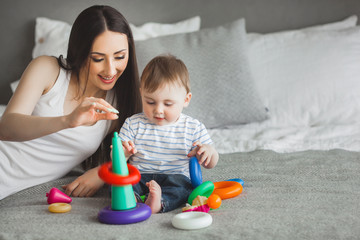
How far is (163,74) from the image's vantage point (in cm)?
142

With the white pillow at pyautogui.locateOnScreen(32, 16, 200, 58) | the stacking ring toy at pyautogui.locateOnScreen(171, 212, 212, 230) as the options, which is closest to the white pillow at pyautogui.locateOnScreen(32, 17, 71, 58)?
the white pillow at pyautogui.locateOnScreen(32, 16, 200, 58)

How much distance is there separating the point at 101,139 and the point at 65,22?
1.46 metres

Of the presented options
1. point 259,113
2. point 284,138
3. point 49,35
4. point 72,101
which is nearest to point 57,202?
point 72,101

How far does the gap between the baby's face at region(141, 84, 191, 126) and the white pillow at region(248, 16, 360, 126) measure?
42.1 inches

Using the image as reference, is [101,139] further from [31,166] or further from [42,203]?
[42,203]

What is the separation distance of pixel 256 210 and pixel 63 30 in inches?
80.7

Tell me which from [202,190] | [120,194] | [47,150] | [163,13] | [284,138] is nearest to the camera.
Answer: [120,194]

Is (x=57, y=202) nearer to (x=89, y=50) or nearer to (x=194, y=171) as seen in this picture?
(x=194, y=171)

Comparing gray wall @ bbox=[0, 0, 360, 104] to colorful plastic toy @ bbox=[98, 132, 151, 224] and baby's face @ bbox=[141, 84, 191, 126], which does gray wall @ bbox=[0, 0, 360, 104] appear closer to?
baby's face @ bbox=[141, 84, 191, 126]

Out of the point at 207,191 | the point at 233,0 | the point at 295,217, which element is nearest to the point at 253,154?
the point at 207,191

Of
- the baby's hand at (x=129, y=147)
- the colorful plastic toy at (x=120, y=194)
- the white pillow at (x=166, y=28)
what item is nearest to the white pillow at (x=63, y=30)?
the white pillow at (x=166, y=28)

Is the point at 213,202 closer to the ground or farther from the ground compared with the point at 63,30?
closer to the ground

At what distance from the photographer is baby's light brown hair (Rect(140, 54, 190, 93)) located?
141cm

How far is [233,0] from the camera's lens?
3033 mm
